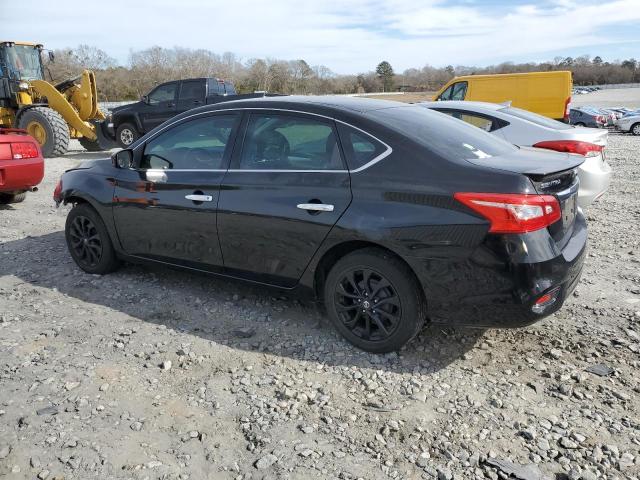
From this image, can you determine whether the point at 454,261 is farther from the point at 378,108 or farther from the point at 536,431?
the point at 378,108

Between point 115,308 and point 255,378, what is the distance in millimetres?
1658

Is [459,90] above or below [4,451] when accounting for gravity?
above

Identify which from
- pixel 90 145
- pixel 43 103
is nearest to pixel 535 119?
pixel 43 103

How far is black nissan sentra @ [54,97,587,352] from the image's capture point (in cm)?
295

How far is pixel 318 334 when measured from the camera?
3777mm

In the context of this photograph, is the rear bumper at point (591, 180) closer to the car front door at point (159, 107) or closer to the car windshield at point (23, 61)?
the car front door at point (159, 107)

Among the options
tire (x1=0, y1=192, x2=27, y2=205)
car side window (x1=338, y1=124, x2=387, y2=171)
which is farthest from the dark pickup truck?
car side window (x1=338, y1=124, x2=387, y2=171)

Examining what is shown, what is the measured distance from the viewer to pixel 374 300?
132 inches

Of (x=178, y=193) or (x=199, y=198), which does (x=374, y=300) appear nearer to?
(x=199, y=198)

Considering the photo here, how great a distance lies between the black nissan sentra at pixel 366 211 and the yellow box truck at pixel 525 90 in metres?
11.5

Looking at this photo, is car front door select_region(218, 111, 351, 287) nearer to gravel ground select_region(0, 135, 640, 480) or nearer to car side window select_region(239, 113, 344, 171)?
car side window select_region(239, 113, 344, 171)

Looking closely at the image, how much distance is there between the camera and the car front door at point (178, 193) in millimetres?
3992

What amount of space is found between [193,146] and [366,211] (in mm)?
1717

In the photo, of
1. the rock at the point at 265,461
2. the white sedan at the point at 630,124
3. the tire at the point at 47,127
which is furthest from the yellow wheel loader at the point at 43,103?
the white sedan at the point at 630,124
